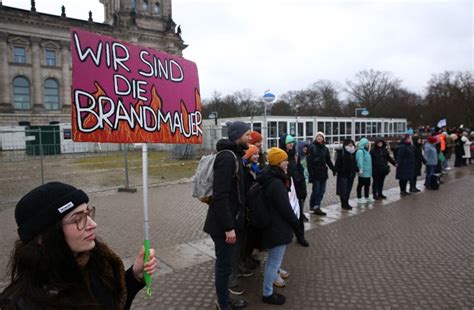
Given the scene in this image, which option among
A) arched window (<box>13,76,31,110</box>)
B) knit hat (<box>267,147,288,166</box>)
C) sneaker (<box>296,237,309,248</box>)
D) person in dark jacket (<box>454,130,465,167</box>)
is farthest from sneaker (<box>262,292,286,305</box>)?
arched window (<box>13,76,31,110</box>)

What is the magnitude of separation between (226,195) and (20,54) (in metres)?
49.7

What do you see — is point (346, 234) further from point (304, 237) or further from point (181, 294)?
point (181, 294)

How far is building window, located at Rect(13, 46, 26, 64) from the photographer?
42.0 m

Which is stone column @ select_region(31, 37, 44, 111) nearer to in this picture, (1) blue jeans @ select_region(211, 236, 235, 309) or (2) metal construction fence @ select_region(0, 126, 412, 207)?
(2) metal construction fence @ select_region(0, 126, 412, 207)

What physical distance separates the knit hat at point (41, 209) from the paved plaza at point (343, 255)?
8.62 ft

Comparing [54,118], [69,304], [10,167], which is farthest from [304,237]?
[54,118]

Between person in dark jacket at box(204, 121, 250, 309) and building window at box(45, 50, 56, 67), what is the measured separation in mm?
48694

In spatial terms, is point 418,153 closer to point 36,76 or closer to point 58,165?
point 58,165

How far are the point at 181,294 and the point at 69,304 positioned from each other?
2.76 metres

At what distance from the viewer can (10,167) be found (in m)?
12.2

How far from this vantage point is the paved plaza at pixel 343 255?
12.6 ft

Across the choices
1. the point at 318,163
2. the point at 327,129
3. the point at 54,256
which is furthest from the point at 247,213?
the point at 327,129

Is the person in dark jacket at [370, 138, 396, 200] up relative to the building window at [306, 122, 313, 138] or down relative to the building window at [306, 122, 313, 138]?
down

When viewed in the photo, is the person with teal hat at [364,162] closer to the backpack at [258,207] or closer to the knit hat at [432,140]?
the knit hat at [432,140]
